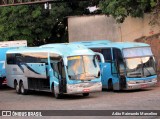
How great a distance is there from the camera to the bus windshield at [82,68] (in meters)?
25.2

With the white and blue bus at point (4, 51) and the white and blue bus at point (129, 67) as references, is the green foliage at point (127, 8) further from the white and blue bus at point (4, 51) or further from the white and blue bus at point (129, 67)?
the white and blue bus at point (4, 51)

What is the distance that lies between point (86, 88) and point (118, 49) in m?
4.10

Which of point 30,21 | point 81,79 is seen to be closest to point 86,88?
point 81,79

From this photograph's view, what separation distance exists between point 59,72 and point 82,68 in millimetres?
1274

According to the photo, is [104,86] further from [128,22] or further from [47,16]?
[47,16]

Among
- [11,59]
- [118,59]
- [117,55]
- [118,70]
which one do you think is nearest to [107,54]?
[117,55]

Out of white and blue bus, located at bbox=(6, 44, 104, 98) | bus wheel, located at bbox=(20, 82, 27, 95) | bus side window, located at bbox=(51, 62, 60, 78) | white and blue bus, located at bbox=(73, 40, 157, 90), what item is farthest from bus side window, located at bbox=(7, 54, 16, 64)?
white and blue bus, located at bbox=(73, 40, 157, 90)

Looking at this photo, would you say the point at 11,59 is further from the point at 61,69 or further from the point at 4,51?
the point at 61,69

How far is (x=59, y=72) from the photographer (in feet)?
84.1

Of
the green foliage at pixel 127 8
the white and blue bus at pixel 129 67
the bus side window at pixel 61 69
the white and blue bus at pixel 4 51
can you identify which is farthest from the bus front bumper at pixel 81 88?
the white and blue bus at pixel 4 51

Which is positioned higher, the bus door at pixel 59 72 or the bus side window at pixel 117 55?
the bus side window at pixel 117 55

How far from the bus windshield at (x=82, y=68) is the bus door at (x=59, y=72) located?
16.5 inches

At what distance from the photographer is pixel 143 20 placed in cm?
3638

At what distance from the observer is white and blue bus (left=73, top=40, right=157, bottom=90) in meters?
27.5
